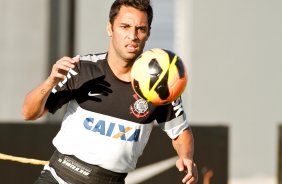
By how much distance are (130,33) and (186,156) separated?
0.96m

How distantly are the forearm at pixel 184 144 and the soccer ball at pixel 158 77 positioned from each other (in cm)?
55

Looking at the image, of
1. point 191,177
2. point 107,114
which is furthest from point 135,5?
point 191,177

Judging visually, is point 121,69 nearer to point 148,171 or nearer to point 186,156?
point 186,156

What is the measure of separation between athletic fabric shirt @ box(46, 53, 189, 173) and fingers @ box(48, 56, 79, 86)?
32cm

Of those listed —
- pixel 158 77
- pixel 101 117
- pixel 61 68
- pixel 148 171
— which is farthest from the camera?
pixel 148 171

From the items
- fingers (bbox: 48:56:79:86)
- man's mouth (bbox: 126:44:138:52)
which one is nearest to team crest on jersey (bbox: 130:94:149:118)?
man's mouth (bbox: 126:44:138:52)

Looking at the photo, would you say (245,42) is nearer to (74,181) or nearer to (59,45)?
(59,45)

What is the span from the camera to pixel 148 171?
9625 millimetres

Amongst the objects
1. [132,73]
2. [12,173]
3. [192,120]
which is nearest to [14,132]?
[12,173]

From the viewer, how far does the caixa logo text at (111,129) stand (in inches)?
226

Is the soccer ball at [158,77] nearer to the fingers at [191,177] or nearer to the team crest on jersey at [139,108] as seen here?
the team crest on jersey at [139,108]

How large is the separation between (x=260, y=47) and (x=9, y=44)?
5.18m

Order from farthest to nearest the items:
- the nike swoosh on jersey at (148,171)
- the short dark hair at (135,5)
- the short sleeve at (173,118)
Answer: the nike swoosh on jersey at (148,171), the short sleeve at (173,118), the short dark hair at (135,5)

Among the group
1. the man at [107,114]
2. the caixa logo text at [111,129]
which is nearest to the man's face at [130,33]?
the man at [107,114]
